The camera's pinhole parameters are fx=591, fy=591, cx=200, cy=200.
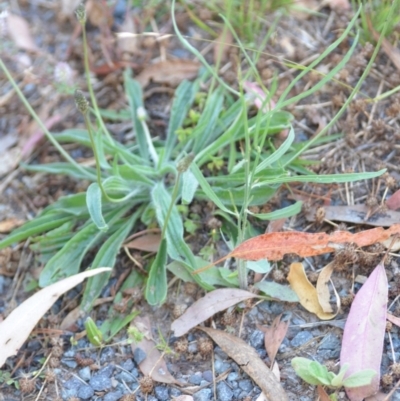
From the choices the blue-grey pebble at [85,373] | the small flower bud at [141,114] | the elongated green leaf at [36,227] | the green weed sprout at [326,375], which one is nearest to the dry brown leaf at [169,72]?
the small flower bud at [141,114]

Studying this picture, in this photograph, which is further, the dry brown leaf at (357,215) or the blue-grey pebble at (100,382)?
the dry brown leaf at (357,215)

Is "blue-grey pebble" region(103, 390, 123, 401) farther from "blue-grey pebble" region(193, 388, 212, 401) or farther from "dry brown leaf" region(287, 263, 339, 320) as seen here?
"dry brown leaf" region(287, 263, 339, 320)

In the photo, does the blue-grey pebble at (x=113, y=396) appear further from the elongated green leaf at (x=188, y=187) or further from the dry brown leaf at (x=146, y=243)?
the elongated green leaf at (x=188, y=187)

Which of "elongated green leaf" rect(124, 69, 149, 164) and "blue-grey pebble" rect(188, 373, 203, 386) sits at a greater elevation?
"elongated green leaf" rect(124, 69, 149, 164)

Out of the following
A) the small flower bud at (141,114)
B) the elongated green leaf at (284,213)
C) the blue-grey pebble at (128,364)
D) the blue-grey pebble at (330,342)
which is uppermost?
the small flower bud at (141,114)

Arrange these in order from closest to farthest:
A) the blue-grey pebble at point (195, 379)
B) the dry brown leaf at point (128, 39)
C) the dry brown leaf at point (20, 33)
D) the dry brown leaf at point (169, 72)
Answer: the blue-grey pebble at point (195, 379) < the dry brown leaf at point (169, 72) < the dry brown leaf at point (128, 39) < the dry brown leaf at point (20, 33)

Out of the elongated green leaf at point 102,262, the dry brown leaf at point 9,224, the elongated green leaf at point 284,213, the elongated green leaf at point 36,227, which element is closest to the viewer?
the elongated green leaf at point 284,213

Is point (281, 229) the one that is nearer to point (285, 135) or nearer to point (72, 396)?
point (285, 135)

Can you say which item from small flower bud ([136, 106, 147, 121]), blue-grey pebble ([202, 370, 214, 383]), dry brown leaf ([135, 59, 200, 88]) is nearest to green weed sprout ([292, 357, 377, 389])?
blue-grey pebble ([202, 370, 214, 383])

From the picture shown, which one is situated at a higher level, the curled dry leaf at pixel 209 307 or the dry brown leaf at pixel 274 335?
the curled dry leaf at pixel 209 307
